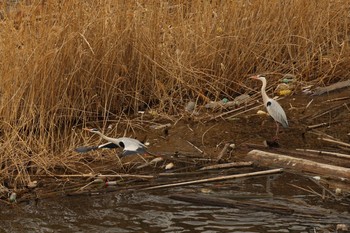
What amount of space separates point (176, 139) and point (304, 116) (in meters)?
1.06

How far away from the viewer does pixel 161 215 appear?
4.90 meters

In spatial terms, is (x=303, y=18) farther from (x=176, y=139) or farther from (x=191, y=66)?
(x=176, y=139)

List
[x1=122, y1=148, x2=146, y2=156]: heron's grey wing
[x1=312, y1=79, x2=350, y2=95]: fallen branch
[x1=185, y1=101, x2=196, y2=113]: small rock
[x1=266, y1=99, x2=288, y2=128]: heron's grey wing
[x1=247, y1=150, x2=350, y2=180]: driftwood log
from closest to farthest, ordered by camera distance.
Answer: [x1=247, y1=150, x2=350, y2=180]: driftwood log < [x1=122, y1=148, x2=146, y2=156]: heron's grey wing < [x1=266, y1=99, x2=288, y2=128]: heron's grey wing < [x1=185, y1=101, x2=196, y2=113]: small rock < [x1=312, y1=79, x2=350, y2=95]: fallen branch

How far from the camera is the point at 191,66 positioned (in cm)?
693

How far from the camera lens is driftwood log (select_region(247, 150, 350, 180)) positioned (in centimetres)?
516

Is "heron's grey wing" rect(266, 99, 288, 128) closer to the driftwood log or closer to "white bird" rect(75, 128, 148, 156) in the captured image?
the driftwood log

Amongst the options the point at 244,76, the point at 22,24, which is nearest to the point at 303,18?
the point at 244,76

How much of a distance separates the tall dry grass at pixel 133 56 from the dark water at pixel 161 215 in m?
0.62

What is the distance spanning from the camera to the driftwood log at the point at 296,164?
5160 millimetres

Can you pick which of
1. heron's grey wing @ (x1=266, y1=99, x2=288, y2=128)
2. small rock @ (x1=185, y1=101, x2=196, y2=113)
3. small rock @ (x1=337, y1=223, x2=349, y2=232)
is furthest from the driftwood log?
small rock @ (x1=185, y1=101, x2=196, y2=113)

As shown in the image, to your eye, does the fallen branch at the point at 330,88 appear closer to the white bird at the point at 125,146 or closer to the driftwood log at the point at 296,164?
the driftwood log at the point at 296,164

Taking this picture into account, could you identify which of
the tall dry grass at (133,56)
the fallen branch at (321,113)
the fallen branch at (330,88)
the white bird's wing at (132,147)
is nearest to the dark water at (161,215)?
the white bird's wing at (132,147)

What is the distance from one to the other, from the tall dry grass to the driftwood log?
1270 millimetres

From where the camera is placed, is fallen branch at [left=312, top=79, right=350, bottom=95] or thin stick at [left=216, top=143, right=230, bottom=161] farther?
fallen branch at [left=312, top=79, right=350, bottom=95]
